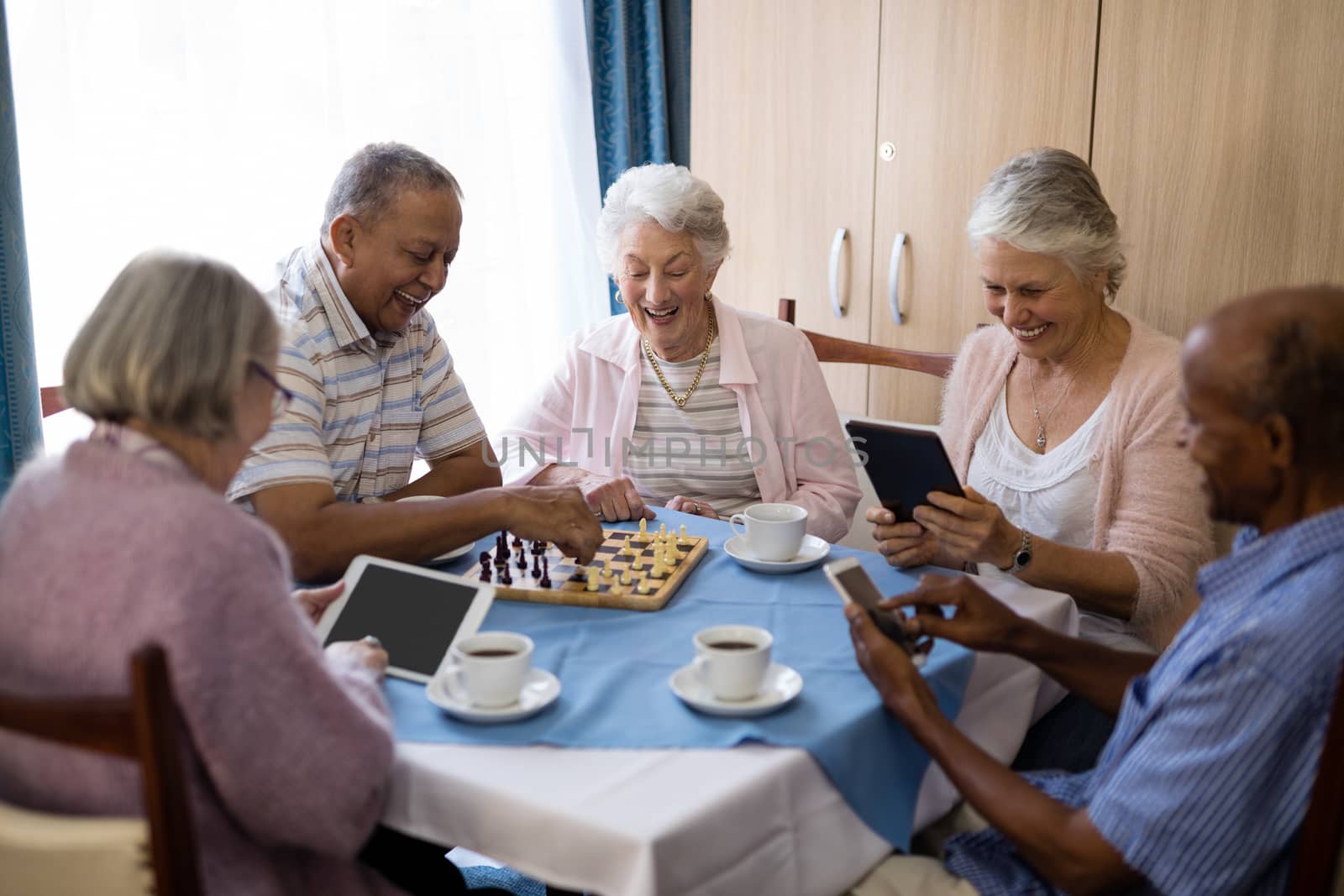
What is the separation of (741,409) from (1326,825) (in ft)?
5.22

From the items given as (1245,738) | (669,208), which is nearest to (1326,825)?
(1245,738)

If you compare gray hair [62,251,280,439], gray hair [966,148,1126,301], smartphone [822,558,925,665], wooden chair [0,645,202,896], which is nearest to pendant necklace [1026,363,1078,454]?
gray hair [966,148,1126,301]

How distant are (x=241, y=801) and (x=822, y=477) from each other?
164 centimetres

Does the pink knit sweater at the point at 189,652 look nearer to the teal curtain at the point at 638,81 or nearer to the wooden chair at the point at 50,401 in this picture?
the wooden chair at the point at 50,401

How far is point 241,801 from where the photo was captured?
103 centimetres

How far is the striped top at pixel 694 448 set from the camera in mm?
2449

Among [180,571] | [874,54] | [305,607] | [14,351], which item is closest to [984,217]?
[874,54]

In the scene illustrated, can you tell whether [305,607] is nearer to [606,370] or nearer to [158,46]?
[606,370]

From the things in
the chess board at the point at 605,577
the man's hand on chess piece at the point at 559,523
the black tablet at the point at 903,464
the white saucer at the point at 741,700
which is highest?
the black tablet at the point at 903,464

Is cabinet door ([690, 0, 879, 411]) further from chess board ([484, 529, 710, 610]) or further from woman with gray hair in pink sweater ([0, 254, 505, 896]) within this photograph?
woman with gray hair in pink sweater ([0, 254, 505, 896])

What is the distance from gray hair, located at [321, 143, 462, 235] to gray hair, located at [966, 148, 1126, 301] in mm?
1073

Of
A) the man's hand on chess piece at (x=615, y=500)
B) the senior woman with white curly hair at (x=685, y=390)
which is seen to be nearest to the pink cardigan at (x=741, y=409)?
the senior woman with white curly hair at (x=685, y=390)

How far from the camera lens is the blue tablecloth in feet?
4.06

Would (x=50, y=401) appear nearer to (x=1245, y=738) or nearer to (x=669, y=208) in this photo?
(x=669, y=208)
